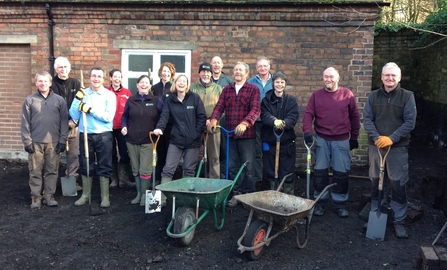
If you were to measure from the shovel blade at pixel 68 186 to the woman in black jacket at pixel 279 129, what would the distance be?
3060mm

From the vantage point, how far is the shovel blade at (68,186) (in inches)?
247

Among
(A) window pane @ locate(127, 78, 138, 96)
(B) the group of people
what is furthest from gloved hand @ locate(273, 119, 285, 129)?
(A) window pane @ locate(127, 78, 138, 96)

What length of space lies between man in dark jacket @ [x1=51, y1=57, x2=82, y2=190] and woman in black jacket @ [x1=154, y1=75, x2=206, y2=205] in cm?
151

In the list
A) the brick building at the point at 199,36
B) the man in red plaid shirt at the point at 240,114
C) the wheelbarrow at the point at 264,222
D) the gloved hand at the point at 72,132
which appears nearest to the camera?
the wheelbarrow at the point at 264,222

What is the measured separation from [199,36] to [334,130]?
3614 mm

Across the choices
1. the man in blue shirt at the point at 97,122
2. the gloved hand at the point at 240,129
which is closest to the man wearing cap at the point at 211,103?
the gloved hand at the point at 240,129

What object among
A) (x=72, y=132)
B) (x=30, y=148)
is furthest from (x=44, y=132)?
(x=72, y=132)

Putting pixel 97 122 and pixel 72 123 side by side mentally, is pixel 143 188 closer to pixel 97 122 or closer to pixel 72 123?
pixel 97 122

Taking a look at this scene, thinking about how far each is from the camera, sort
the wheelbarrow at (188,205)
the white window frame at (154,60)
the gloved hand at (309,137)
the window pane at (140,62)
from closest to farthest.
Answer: the wheelbarrow at (188,205), the gloved hand at (309,137), the white window frame at (154,60), the window pane at (140,62)

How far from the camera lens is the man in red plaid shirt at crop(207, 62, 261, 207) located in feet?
18.0

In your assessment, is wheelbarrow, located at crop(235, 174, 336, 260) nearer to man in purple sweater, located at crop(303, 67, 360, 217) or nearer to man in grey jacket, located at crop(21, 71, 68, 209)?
man in purple sweater, located at crop(303, 67, 360, 217)

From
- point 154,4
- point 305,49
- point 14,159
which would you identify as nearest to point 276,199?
point 305,49

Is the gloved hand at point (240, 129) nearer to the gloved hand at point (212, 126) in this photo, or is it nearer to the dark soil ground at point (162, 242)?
the gloved hand at point (212, 126)

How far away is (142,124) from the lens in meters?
5.72
